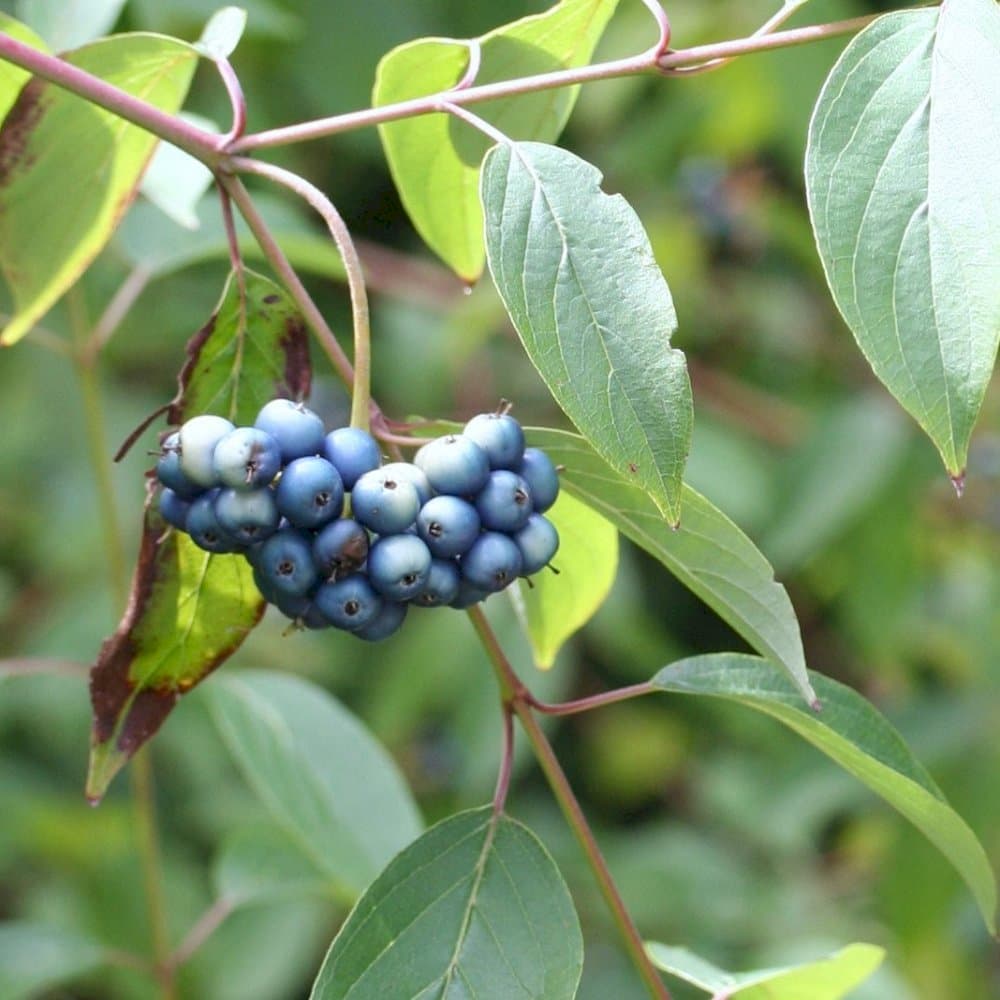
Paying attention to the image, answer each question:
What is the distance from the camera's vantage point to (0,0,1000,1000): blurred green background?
9.85ft

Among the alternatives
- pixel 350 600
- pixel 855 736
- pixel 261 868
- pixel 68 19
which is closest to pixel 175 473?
pixel 350 600

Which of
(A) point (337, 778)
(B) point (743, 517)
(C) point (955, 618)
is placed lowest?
(C) point (955, 618)

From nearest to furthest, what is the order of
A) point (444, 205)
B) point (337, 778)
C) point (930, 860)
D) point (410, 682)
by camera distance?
1. point (444, 205)
2. point (337, 778)
3. point (930, 860)
4. point (410, 682)

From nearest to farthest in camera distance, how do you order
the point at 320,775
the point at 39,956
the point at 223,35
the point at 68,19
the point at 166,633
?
the point at 166,633, the point at 223,35, the point at 68,19, the point at 320,775, the point at 39,956

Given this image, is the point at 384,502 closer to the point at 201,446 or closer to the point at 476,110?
the point at 201,446

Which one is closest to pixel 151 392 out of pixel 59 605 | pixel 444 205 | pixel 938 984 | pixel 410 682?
pixel 59 605

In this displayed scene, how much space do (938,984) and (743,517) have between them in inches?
44.5

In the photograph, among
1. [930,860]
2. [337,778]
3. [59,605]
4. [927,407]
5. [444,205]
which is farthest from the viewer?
[59,605]

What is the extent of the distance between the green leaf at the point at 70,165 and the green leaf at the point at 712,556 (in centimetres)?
50

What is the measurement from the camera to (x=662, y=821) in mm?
3928

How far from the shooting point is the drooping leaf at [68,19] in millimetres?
1588

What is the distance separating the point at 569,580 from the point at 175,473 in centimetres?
41

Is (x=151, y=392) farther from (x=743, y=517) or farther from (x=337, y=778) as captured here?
(x=337, y=778)

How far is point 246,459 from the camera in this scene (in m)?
0.97
